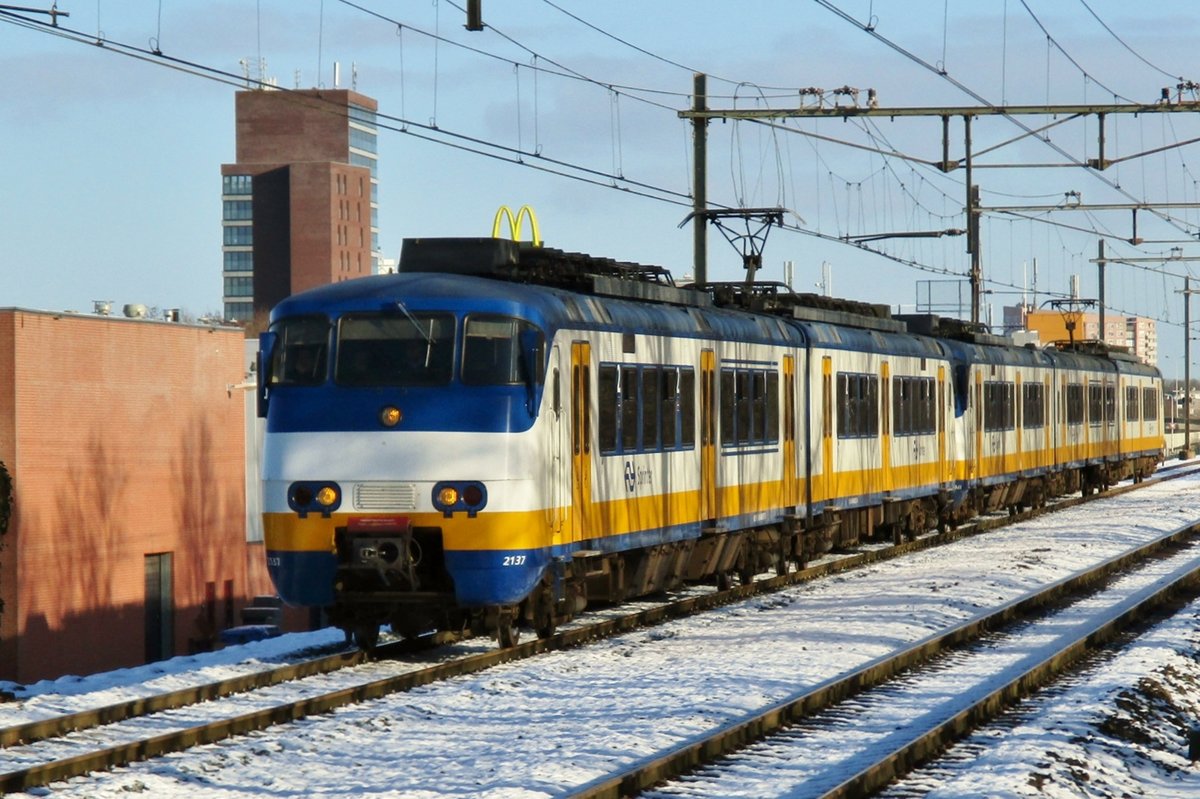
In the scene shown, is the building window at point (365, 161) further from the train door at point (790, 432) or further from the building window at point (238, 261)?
the train door at point (790, 432)

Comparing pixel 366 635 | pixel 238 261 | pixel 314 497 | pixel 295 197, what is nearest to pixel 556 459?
pixel 314 497

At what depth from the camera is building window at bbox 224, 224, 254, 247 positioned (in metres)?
180

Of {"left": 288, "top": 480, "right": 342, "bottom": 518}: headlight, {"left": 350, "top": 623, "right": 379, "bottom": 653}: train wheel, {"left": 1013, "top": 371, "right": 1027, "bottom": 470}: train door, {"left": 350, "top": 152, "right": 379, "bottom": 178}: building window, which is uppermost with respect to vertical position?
{"left": 350, "top": 152, "right": 379, "bottom": 178}: building window

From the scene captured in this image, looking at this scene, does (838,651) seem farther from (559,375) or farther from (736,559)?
(736,559)

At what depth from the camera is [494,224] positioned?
25203 mm

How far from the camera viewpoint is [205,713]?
12.9 metres

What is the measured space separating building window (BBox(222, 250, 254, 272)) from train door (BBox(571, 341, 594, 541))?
6649 inches

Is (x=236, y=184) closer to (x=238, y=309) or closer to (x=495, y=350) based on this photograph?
(x=238, y=309)

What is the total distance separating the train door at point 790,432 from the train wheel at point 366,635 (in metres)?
8.47

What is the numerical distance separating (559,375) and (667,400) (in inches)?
120

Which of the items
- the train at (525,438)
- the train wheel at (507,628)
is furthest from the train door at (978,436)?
the train wheel at (507,628)

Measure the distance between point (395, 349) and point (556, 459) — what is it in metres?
1.61

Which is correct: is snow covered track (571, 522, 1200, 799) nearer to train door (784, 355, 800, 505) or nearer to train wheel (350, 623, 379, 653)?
train door (784, 355, 800, 505)

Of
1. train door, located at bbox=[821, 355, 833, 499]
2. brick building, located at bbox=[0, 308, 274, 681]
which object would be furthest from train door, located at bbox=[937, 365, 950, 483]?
brick building, located at bbox=[0, 308, 274, 681]
